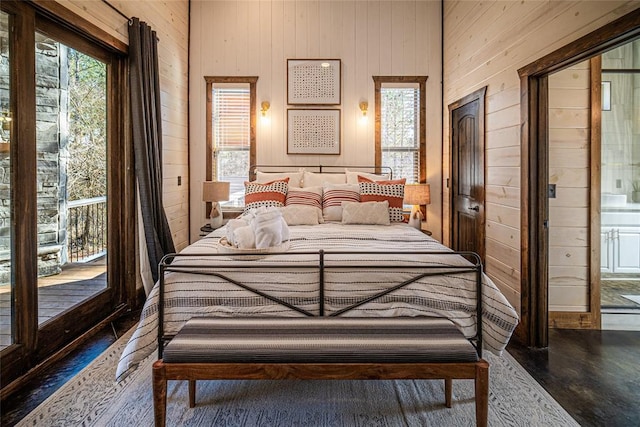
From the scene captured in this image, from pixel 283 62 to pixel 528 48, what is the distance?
2.75 metres

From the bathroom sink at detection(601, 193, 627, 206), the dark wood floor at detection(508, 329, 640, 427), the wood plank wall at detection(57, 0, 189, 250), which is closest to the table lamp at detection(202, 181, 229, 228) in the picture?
the wood plank wall at detection(57, 0, 189, 250)

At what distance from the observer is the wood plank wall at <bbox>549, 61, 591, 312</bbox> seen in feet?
9.22

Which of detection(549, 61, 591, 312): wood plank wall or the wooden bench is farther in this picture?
detection(549, 61, 591, 312): wood plank wall

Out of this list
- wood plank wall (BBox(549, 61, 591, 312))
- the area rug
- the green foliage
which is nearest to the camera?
the area rug

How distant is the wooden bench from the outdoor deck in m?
1.20

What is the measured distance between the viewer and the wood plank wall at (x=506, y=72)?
2.34m

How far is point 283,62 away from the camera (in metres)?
4.54

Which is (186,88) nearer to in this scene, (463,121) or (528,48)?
(463,121)

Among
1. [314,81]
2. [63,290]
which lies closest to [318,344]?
[63,290]

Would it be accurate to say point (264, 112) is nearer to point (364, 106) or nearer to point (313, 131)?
point (313, 131)

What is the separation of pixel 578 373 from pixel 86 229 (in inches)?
136

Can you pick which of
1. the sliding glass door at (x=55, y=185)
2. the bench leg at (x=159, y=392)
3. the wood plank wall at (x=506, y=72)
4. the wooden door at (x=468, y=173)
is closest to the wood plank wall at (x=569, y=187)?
the wood plank wall at (x=506, y=72)

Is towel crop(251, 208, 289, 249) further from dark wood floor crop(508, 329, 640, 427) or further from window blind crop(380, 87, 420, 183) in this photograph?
window blind crop(380, 87, 420, 183)

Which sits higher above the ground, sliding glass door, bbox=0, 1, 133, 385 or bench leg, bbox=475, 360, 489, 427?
sliding glass door, bbox=0, 1, 133, 385
